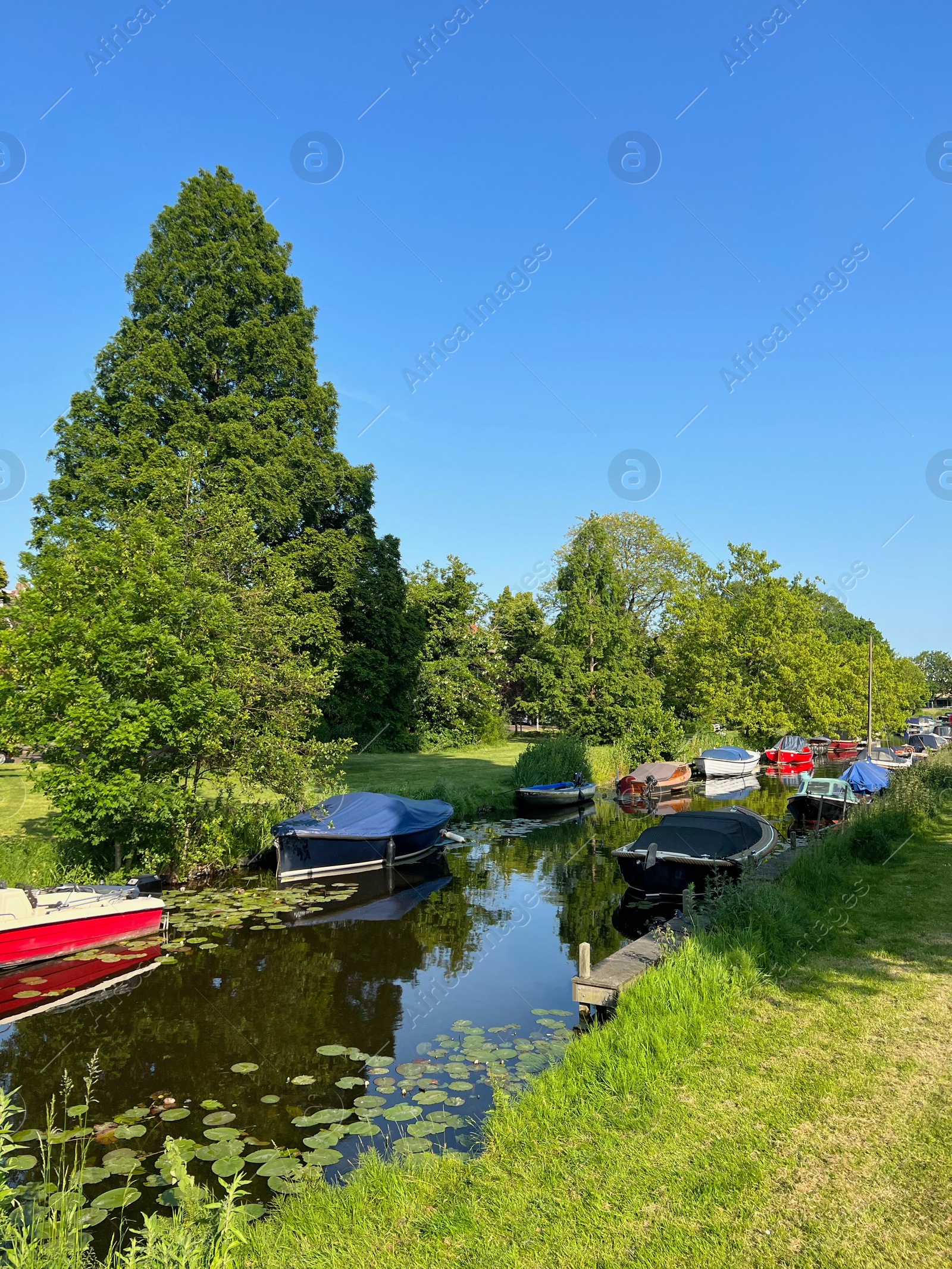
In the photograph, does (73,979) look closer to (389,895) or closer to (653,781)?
(389,895)

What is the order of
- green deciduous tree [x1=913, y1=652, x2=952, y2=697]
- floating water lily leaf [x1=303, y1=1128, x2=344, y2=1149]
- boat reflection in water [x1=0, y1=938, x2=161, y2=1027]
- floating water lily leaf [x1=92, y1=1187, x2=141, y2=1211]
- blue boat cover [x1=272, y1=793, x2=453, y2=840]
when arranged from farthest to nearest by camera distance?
green deciduous tree [x1=913, y1=652, x2=952, y2=697] < blue boat cover [x1=272, y1=793, x2=453, y2=840] < boat reflection in water [x1=0, y1=938, x2=161, y2=1027] < floating water lily leaf [x1=303, y1=1128, x2=344, y2=1149] < floating water lily leaf [x1=92, y1=1187, x2=141, y2=1211]

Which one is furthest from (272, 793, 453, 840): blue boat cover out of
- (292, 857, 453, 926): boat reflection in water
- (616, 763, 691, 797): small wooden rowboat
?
(616, 763, 691, 797): small wooden rowboat

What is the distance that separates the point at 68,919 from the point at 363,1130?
737cm

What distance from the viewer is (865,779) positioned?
28.1 meters

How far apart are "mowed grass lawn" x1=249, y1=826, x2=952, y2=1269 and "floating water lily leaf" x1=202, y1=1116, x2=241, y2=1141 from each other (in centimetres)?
186

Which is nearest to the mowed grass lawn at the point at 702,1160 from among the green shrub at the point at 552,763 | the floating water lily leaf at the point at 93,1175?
the floating water lily leaf at the point at 93,1175

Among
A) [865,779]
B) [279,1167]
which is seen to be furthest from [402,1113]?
[865,779]

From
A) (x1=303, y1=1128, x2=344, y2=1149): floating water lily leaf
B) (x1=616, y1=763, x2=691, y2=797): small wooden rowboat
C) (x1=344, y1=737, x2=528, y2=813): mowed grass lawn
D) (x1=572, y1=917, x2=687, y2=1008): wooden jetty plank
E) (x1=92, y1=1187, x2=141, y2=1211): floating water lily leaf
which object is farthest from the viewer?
(x1=616, y1=763, x2=691, y2=797): small wooden rowboat

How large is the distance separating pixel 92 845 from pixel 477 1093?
431 inches

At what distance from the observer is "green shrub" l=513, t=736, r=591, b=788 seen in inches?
1292

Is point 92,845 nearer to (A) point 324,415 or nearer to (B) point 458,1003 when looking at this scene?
Answer: (B) point 458,1003

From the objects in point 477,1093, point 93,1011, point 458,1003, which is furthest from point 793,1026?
point 93,1011

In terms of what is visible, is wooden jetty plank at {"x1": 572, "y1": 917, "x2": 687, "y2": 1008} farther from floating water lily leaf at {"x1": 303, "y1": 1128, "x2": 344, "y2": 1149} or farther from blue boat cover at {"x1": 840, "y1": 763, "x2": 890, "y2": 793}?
blue boat cover at {"x1": 840, "y1": 763, "x2": 890, "y2": 793}

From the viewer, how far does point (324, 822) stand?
60.4 feet
